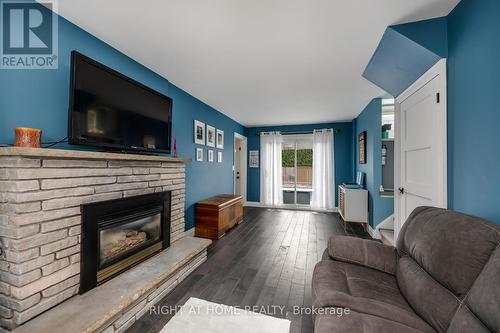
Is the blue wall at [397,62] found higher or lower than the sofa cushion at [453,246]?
higher

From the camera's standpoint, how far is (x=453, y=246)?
1.02m

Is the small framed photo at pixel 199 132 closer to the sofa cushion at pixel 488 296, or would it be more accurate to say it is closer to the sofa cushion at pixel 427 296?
the sofa cushion at pixel 427 296

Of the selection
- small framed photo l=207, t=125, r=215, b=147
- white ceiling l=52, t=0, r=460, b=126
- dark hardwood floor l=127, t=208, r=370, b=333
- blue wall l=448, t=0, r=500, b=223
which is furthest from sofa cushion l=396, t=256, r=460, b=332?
small framed photo l=207, t=125, r=215, b=147

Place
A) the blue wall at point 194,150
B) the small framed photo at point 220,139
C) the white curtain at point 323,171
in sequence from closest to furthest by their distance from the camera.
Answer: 1. the blue wall at point 194,150
2. the small framed photo at point 220,139
3. the white curtain at point 323,171

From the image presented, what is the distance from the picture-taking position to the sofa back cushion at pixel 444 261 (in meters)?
0.91

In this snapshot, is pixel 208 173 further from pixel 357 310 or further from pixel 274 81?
pixel 357 310

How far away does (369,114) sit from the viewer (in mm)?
3809

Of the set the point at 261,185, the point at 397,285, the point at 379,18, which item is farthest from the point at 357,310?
the point at 261,185

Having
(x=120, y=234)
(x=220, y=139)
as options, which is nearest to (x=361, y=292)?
(x=120, y=234)

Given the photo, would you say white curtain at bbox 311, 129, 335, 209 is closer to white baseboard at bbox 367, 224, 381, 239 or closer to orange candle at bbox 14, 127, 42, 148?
white baseboard at bbox 367, 224, 381, 239

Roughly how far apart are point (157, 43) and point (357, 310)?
2.67 m

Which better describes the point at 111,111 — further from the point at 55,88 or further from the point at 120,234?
the point at 120,234

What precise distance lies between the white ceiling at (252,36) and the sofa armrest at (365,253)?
6.14 feet

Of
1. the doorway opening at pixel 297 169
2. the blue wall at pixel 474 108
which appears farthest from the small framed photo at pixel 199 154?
the blue wall at pixel 474 108
